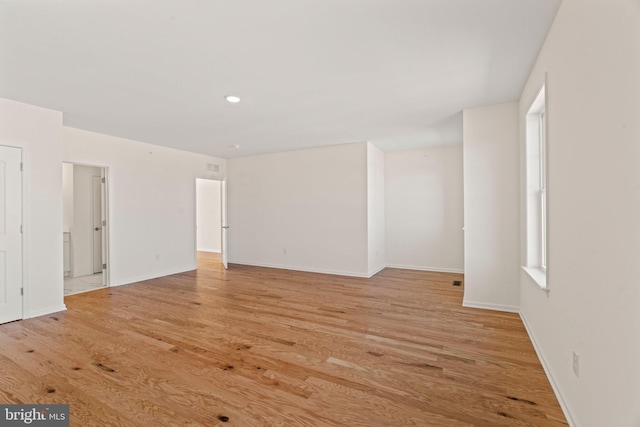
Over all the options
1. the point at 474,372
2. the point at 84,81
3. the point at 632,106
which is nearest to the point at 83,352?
the point at 84,81

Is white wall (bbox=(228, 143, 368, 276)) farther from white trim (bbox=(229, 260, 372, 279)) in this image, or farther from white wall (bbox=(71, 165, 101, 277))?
white wall (bbox=(71, 165, 101, 277))

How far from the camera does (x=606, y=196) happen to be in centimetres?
132

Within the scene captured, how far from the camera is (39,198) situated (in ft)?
12.0

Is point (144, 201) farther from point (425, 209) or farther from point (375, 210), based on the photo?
point (425, 209)

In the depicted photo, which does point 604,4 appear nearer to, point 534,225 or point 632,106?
point 632,106

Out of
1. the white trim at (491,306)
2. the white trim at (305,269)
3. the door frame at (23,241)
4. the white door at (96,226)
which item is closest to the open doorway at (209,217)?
the white trim at (305,269)

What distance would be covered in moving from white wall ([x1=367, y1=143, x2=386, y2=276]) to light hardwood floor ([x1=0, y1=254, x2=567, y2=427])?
1795mm

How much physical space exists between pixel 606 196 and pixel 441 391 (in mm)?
1566

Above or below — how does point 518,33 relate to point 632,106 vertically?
above

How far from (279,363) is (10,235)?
358 cm

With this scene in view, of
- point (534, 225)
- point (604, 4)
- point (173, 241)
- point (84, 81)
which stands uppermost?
point (84, 81)

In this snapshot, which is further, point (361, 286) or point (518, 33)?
point (361, 286)

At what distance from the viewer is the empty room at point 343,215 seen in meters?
1.55

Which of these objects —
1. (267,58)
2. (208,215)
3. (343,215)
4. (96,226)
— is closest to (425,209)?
(343,215)
